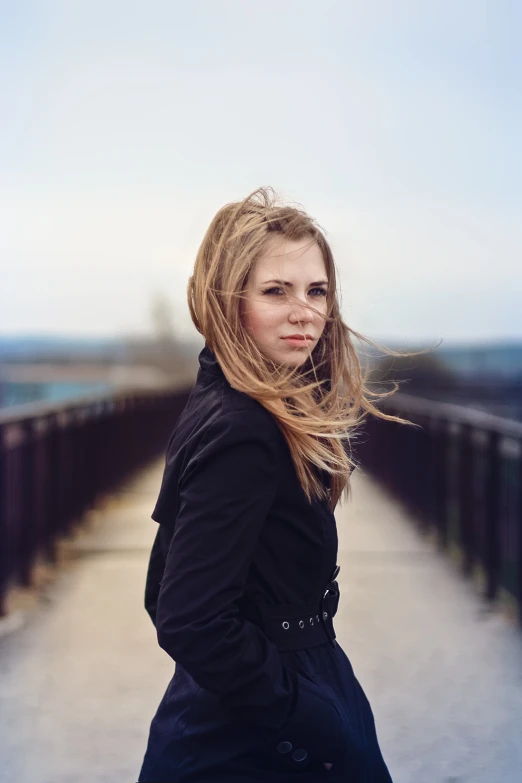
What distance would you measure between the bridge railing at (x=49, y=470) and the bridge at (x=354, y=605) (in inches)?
0.8

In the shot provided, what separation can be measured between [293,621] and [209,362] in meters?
0.47

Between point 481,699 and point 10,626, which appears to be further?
point 10,626

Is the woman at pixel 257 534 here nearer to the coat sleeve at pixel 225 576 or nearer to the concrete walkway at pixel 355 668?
the coat sleeve at pixel 225 576

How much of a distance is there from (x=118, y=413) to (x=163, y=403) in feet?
25.0

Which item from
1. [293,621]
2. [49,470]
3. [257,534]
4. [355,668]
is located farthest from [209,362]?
[49,470]

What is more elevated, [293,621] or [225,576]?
[225,576]

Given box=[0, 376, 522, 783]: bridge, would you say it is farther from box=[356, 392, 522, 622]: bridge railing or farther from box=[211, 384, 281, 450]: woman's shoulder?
box=[211, 384, 281, 450]: woman's shoulder

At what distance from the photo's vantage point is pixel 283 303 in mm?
1899

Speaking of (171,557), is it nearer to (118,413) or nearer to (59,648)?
(59,648)

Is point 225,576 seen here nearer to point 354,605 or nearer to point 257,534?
point 257,534

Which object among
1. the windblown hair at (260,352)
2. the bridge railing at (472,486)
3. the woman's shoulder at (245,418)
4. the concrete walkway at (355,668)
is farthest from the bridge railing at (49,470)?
the woman's shoulder at (245,418)

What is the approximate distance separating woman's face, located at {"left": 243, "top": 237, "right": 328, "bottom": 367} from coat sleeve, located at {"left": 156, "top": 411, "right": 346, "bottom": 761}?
9.4 inches

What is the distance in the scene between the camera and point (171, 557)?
1.66 meters

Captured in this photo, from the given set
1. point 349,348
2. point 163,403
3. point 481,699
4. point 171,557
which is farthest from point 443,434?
point 163,403
